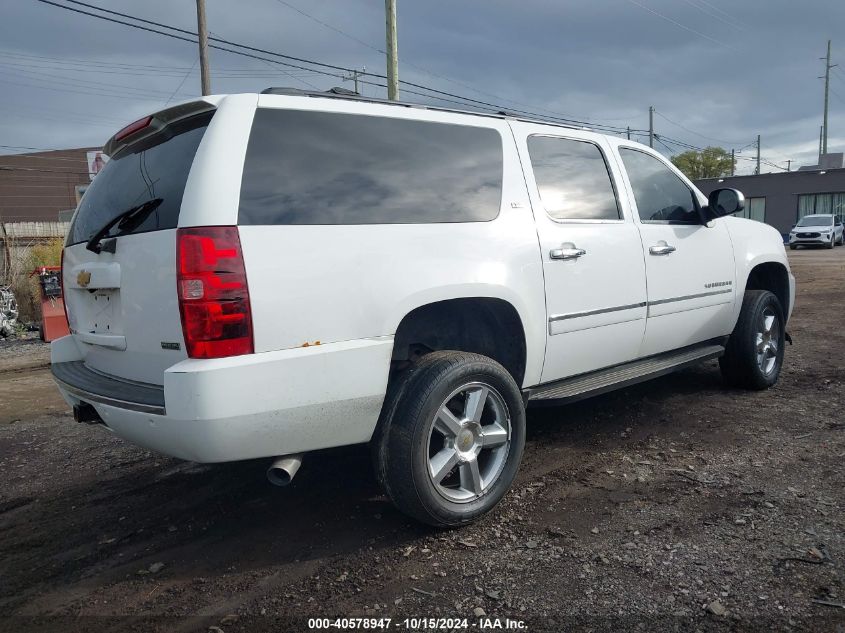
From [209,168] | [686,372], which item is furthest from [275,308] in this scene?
[686,372]

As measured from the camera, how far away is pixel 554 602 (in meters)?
2.53

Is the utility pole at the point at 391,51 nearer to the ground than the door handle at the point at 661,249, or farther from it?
farther from it

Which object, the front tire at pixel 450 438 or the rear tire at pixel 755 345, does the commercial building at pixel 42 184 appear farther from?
the front tire at pixel 450 438

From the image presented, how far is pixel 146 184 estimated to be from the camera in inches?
120

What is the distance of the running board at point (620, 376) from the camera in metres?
3.71

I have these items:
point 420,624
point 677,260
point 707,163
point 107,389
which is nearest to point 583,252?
point 677,260

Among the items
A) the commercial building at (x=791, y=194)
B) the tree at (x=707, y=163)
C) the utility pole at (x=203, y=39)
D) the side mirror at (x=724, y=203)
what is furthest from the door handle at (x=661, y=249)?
the tree at (x=707, y=163)

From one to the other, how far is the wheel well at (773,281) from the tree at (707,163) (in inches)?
2976

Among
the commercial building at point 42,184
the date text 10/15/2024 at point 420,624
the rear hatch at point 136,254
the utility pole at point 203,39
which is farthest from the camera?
the commercial building at point 42,184

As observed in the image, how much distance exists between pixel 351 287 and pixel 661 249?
247 cm

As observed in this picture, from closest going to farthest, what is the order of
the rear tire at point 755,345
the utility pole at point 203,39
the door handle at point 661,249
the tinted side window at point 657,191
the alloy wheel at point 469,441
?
the alloy wheel at point 469,441
the door handle at point 661,249
the tinted side window at point 657,191
the rear tire at point 755,345
the utility pole at point 203,39

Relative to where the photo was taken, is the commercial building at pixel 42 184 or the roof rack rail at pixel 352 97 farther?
the commercial building at pixel 42 184

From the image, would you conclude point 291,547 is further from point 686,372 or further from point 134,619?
point 686,372

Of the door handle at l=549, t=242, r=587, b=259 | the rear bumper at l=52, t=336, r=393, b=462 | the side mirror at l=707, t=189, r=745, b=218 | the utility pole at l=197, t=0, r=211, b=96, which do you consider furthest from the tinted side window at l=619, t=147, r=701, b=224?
the utility pole at l=197, t=0, r=211, b=96
